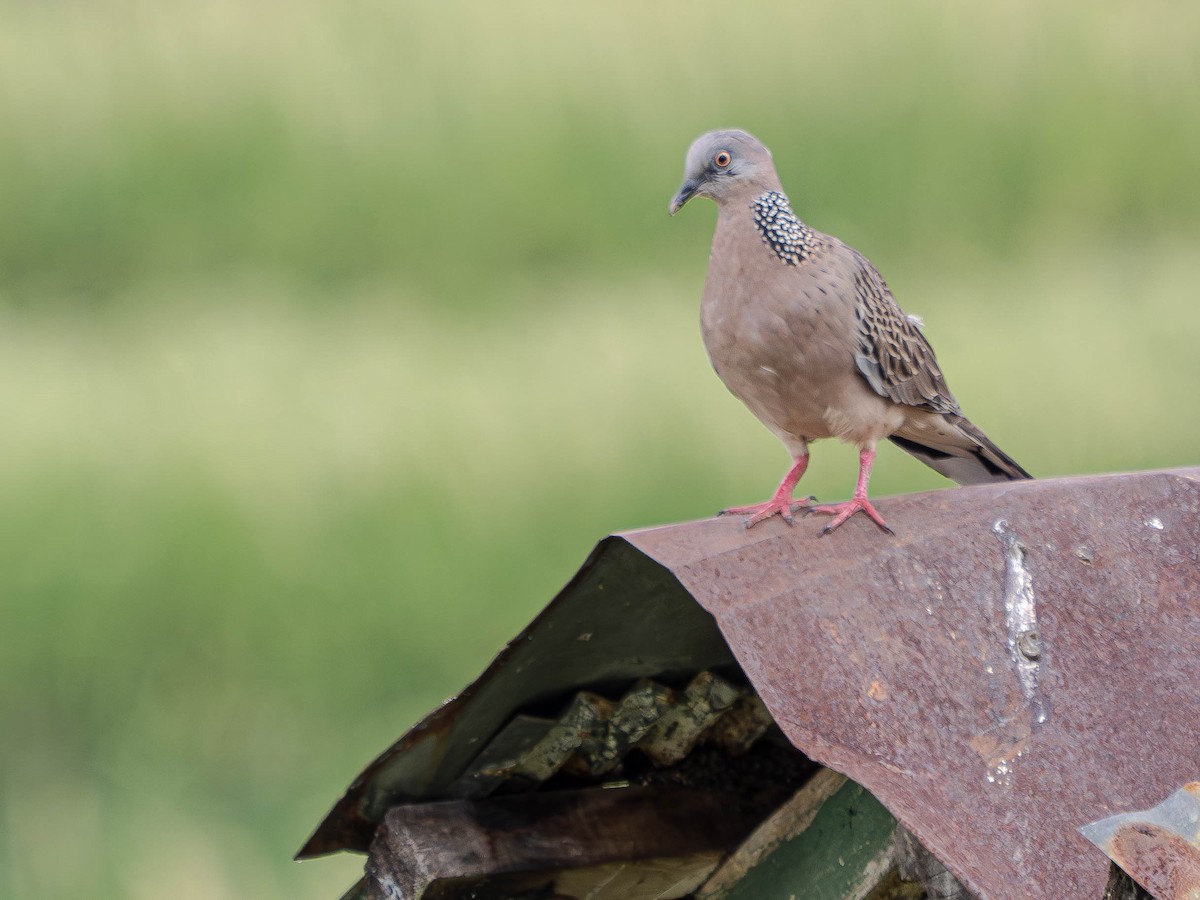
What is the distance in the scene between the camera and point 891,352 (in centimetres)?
349

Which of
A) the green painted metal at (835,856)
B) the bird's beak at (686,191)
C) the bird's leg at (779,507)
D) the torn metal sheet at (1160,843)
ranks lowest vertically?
the green painted metal at (835,856)

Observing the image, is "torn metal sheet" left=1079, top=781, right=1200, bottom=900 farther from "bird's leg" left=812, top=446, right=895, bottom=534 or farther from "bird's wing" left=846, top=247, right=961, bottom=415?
"bird's wing" left=846, top=247, right=961, bottom=415

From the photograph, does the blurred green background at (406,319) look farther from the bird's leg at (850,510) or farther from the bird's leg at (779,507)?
the bird's leg at (850,510)

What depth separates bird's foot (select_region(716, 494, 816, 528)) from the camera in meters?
2.58

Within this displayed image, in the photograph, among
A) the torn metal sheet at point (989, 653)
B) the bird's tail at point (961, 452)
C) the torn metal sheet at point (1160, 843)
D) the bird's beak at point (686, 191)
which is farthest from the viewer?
the bird's tail at point (961, 452)

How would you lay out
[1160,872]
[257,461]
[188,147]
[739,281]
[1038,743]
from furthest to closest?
[188,147]
[257,461]
[739,281]
[1038,743]
[1160,872]

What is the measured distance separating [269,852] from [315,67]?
3300 mm

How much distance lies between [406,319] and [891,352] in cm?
352

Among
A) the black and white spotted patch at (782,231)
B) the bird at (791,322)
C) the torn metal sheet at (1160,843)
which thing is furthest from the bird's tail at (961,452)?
the torn metal sheet at (1160,843)

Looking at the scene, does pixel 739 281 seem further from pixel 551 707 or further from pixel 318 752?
pixel 318 752

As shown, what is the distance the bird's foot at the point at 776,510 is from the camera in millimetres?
2585

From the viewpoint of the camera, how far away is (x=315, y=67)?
22.1ft

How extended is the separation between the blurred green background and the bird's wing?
8.51 ft

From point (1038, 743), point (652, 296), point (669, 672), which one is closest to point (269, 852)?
point (652, 296)
